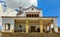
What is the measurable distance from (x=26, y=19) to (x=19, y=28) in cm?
494

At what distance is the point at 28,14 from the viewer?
39188 mm

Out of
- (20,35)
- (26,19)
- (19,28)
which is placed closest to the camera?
(20,35)

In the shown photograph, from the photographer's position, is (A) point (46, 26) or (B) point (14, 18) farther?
(A) point (46, 26)

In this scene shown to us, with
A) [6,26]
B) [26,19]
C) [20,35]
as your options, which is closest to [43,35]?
[20,35]

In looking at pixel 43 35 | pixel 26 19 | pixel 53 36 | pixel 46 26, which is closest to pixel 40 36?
pixel 43 35

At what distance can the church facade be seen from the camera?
112 feet

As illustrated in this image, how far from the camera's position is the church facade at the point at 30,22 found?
34.3 metres

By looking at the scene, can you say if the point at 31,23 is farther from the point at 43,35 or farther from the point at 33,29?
the point at 43,35

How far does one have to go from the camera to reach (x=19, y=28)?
38625 millimetres

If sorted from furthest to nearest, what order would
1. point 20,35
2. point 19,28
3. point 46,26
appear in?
point 46,26 < point 19,28 < point 20,35

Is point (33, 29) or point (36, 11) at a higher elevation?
point (36, 11)

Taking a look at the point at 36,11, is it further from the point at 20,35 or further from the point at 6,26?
the point at 20,35

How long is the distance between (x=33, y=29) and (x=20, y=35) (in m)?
11.6

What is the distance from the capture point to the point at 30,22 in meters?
38.7
